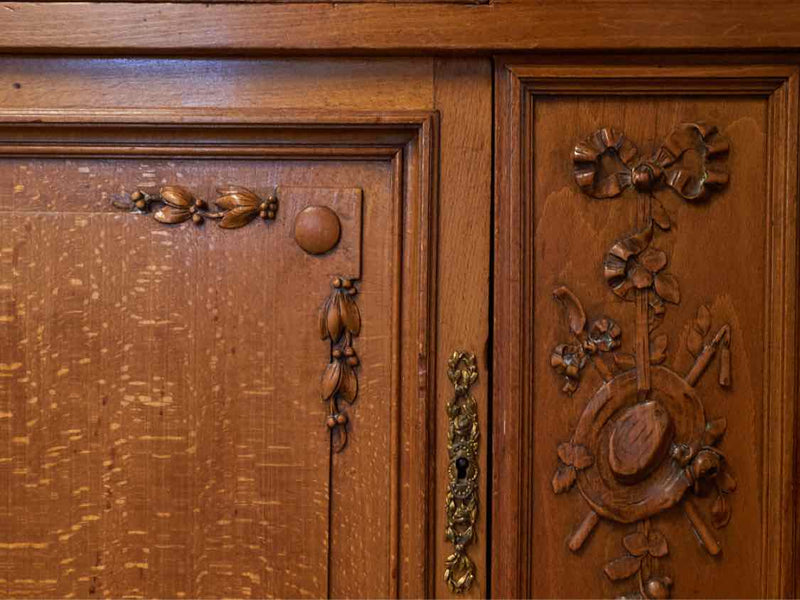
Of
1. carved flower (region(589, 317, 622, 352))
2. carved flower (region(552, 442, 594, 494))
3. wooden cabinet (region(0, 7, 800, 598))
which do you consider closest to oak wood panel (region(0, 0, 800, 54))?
wooden cabinet (region(0, 7, 800, 598))

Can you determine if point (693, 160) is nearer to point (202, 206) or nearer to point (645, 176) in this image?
point (645, 176)

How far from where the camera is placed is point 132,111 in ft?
1.93

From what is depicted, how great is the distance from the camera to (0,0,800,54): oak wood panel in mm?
562

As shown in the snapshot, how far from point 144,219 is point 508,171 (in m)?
0.31

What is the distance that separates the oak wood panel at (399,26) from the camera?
0.56 metres

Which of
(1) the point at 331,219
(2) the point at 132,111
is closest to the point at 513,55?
(1) the point at 331,219

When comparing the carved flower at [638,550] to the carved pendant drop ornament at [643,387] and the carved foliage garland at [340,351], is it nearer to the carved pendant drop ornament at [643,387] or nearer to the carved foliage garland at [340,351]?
the carved pendant drop ornament at [643,387]

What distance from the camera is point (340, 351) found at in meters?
0.60

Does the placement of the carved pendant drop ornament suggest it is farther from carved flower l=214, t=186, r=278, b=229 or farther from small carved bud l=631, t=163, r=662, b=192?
carved flower l=214, t=186, r=278, b=229

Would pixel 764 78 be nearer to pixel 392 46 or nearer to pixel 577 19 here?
pixel 577 19

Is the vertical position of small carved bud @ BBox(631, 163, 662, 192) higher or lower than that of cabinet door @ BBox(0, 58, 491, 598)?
higher

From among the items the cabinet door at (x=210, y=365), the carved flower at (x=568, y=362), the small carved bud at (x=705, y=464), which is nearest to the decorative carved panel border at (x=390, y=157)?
the cabinet door at (x=210, y=365)

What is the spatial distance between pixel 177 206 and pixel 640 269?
0.39 metres

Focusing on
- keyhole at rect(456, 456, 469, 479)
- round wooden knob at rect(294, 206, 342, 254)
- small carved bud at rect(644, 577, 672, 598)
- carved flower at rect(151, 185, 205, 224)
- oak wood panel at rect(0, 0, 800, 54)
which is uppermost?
oak wood panel at rect(0, 0, 800, 54)
